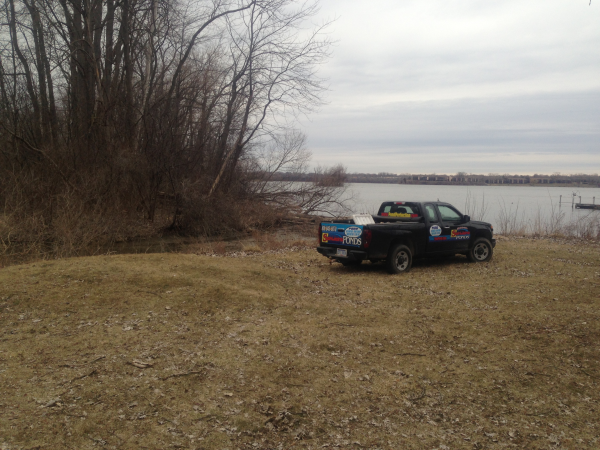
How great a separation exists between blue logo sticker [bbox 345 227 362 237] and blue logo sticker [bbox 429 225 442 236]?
2.15 meters

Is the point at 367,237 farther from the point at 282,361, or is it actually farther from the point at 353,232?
the point at 282,361

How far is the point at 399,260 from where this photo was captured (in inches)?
428

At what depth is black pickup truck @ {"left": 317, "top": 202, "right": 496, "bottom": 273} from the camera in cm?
1041

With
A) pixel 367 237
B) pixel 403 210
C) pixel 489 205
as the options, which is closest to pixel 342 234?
pixel 367 237

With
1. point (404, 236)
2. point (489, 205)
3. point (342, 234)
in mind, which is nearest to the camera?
point (342, 234)

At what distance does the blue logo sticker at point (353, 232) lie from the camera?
10.3m

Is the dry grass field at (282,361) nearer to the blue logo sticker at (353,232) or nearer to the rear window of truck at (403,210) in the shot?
the blue logo sticker at (353,232)

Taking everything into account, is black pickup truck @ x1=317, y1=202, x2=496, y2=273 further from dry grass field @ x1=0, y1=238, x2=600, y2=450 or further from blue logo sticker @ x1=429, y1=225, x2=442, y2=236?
dry grass field @ x1=0, y1=238, x2=600, y2=450

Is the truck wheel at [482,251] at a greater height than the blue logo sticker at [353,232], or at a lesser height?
lesser

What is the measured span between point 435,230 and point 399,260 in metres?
1.40

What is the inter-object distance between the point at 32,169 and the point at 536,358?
56.2 feet

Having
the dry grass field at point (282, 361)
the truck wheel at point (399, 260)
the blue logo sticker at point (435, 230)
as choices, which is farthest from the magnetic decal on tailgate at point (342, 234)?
the blue logo sticker at point (435, 230)

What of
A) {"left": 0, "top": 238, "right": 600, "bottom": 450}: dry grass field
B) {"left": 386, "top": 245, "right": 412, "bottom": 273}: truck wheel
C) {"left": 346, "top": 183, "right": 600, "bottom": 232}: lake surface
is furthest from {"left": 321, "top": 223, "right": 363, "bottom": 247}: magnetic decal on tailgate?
{"left": 346, "top": 183, "right": 600, "bottom": 232}: lake surface

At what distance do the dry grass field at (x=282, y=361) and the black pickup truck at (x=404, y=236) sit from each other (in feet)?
4.36
